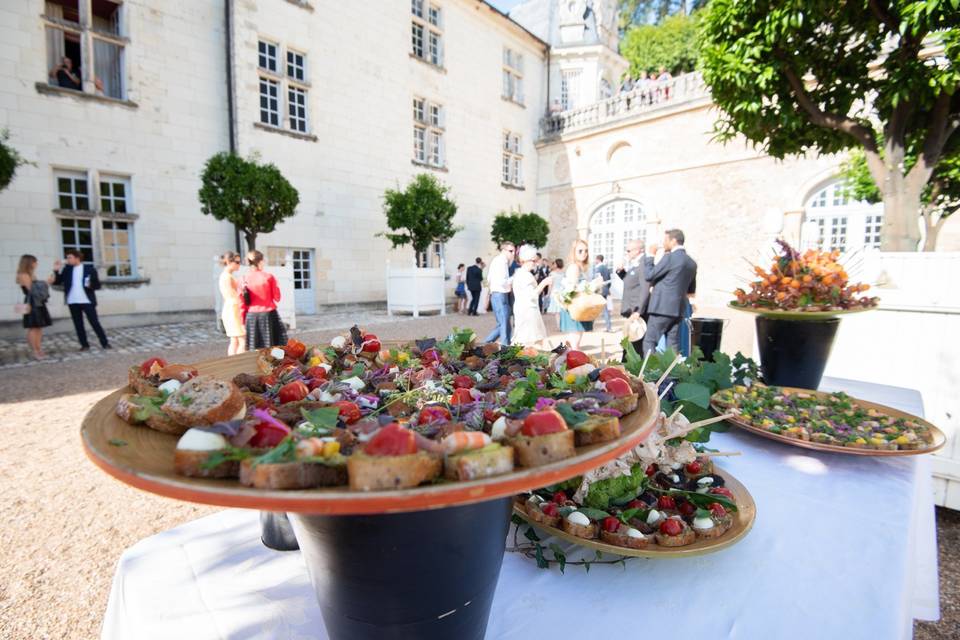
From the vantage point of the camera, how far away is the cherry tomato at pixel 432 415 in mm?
886

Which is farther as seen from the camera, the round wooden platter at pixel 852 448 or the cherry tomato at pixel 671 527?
the round wooden platter at pixel 852 448

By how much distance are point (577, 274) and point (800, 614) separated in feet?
17.7

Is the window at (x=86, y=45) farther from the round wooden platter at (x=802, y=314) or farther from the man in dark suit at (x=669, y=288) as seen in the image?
the round wooden platter at (x=802, y=314)

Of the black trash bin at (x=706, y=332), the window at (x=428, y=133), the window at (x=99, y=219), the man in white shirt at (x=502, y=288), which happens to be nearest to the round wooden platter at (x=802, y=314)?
the black trash bin at (x=706, y=332)

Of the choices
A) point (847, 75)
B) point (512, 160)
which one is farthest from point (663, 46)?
point (847, 75)

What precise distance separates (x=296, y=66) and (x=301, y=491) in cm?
1459

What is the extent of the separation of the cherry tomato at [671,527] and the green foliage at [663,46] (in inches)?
999

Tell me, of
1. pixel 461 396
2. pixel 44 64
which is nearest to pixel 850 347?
pixel 461 396

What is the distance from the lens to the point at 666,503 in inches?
47.8

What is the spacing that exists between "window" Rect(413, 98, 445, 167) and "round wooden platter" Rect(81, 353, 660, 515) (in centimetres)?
1588

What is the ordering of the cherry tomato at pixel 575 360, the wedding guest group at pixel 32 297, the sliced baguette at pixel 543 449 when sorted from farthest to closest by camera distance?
the wedding guest group at pixel 32 297 → the cherry tomato at pixel 575 360 → the sliced baguette at pixel 543 449

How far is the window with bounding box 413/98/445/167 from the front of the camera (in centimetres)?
1586

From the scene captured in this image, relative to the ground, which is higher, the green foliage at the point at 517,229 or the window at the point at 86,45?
the window at the point at 86,45

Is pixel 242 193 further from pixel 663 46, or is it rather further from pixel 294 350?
pixel 663 46
